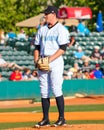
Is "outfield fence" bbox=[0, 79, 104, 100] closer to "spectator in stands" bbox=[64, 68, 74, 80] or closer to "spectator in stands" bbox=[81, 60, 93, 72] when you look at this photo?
"spectator in stands" bbox=[64, 68, 74, 80]

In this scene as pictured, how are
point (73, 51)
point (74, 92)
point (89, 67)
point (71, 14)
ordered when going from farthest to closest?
1. point (71, 14)
2. point (73, 51)
3. point (89, 67)
4. point (74, 92)

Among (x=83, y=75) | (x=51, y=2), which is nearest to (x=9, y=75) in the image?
(x=83, y=75)

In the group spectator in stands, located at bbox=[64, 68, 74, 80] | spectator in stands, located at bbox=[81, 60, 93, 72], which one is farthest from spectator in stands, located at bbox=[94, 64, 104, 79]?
spectator in stands, located at bbox=[64, 68, 74, 80]

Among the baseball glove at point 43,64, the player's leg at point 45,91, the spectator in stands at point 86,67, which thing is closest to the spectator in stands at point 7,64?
the spectator in stands at point 86,67

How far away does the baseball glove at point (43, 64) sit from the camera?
8.81m

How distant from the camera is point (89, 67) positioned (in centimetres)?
2188

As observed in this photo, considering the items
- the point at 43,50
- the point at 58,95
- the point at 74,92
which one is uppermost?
the point at 43,50

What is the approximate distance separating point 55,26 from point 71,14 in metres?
17.2

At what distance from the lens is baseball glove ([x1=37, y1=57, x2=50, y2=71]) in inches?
347

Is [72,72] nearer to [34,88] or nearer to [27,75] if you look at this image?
[27,75]

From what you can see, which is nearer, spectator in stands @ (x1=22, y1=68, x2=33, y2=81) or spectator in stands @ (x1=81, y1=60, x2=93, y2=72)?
spectator in stands @ (x1=22, y1=68, x2=33, y2=81)

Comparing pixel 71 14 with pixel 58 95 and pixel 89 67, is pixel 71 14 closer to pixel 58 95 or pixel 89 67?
pixel 89 67

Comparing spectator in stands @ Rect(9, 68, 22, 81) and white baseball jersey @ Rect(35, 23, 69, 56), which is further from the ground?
white baseball jersey @ Rect(35, 23, 69, 56)

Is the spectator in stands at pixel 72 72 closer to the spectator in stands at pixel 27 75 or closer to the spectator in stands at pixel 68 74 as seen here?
the spectator in stands at pixel 68 74
